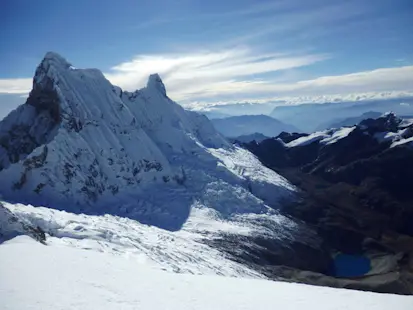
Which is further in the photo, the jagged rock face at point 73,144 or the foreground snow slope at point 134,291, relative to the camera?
the jagged rock face at point 73,144

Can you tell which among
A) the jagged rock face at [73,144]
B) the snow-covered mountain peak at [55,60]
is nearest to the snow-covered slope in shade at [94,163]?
the jagged rock face at [73,144]

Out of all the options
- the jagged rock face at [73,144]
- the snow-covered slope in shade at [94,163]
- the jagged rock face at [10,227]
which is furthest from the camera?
the snow-covered slope in shade at [94,163]

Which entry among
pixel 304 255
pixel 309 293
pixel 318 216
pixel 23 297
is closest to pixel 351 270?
pixel 304 255

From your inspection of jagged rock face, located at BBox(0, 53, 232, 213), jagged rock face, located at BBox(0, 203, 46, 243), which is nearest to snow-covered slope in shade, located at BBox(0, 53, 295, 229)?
jagged rock face, located at BBox(0, 53, 232, 213)

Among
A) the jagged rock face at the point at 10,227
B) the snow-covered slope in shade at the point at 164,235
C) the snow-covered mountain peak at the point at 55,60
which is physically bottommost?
the snow-covered slope in shade at the point at 164,235

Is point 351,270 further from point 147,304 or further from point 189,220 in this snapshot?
point 147,304

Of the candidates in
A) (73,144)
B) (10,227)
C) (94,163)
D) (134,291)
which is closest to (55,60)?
(73,144)

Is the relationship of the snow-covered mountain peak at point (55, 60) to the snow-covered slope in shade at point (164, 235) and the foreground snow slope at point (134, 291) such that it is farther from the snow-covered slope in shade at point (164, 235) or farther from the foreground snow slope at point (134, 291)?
the foreground snow slope at point (134, 291)
